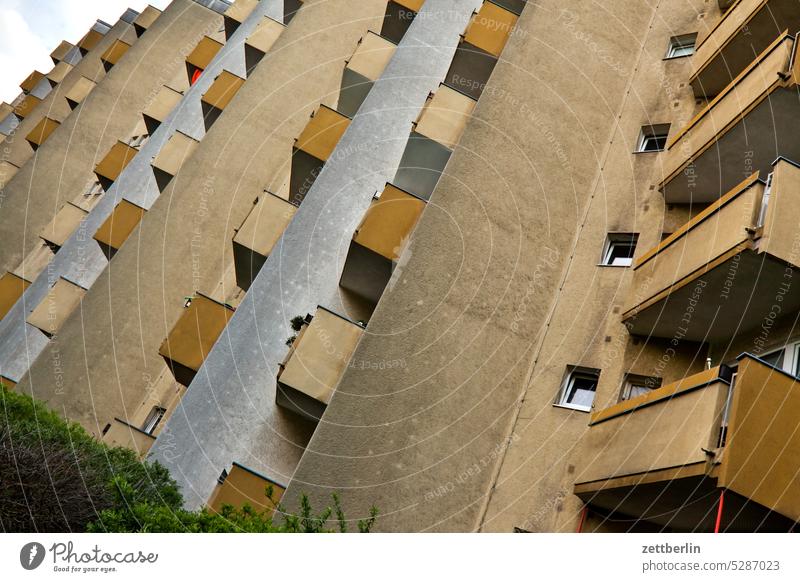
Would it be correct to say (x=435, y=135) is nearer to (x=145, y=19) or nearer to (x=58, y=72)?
(x=145, y=19)

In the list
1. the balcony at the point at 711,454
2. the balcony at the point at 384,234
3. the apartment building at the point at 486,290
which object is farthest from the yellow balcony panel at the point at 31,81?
the balcony at the point at 711,454

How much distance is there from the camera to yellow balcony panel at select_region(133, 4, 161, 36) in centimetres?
3525

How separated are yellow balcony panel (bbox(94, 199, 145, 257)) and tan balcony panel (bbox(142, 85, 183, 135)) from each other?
6369mm

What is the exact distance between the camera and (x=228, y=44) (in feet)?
90.8

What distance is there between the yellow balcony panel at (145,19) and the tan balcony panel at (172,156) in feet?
49.5

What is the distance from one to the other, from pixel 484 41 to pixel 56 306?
1385 cm

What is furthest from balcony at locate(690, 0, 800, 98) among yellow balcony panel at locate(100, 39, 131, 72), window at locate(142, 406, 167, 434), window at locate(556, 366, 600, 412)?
yellow balcony panel at locate(100, 39, 131, 72)

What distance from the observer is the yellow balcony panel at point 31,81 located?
42.2m

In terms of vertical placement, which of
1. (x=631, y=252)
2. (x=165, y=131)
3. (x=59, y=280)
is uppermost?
(x=165, y=131)

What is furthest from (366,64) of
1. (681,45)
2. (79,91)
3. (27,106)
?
(27,106)

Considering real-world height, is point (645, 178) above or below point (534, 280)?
above

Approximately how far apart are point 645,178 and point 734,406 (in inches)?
292
